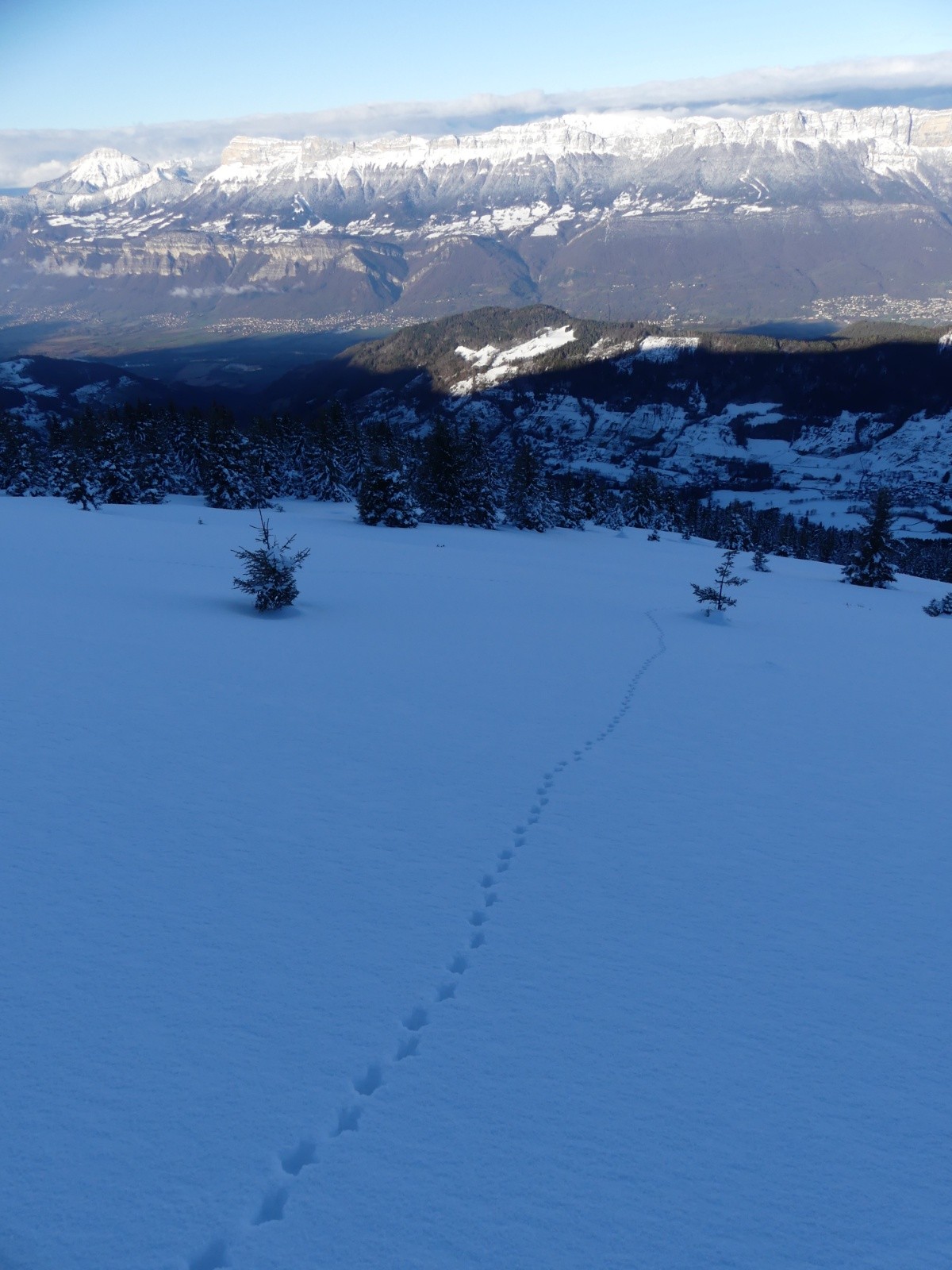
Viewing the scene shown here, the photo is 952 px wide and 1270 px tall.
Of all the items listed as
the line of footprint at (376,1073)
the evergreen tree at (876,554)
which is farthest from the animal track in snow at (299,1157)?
the evergreen tree at (876,554)

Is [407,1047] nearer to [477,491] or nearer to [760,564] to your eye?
[760,564]

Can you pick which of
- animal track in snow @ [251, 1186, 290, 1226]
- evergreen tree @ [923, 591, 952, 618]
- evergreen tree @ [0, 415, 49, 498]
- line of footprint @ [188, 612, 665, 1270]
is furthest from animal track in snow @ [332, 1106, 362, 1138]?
evergreen tree @ [0, 415, 49, 498]

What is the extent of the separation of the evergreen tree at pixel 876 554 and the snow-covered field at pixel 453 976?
34.0 metres

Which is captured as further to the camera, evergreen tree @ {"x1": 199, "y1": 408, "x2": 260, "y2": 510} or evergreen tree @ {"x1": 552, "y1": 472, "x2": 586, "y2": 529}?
evergreen tree @ {"x1": 552, "y1": 472, "x2": 586, "y2": 529}

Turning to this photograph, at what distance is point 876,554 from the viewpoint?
42.1m

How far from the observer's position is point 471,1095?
14.5 feet

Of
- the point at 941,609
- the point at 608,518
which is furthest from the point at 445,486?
the point at 941,609

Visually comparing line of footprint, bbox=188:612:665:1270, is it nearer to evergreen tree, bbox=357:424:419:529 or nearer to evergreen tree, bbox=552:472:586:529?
evergreen tree, bbox=357:424:419:529

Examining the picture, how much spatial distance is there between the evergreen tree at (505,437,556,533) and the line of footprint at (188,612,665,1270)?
49704 mm

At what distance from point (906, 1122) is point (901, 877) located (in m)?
3.69

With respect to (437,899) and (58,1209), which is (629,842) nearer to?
(437,899)

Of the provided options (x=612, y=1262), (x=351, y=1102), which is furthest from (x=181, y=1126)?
(x=612, y=1262)

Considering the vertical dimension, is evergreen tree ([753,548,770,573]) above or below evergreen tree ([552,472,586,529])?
below

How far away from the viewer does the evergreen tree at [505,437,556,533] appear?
185ft
